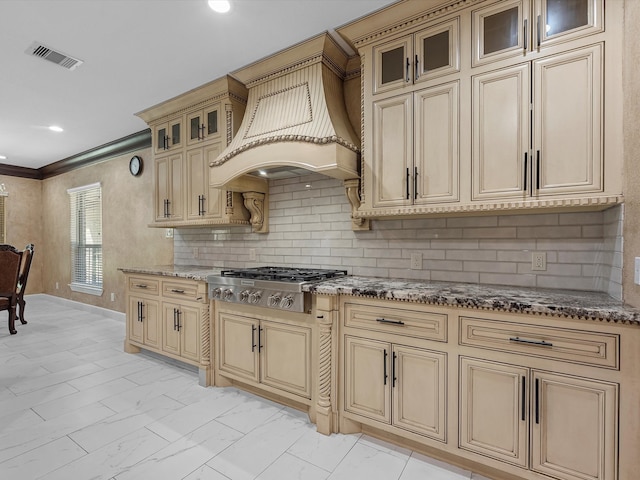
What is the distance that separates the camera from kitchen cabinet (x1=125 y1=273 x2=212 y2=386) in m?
2.90

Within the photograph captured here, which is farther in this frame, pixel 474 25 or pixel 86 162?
pixel 86 162

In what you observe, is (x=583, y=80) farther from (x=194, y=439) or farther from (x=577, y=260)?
(x=194, y=439)

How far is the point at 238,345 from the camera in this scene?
270 cm

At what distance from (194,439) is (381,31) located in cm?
302

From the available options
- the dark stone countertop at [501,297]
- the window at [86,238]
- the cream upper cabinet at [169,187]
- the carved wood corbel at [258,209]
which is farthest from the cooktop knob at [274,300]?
the window at [86,238]

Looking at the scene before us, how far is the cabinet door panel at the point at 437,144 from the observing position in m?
2.06

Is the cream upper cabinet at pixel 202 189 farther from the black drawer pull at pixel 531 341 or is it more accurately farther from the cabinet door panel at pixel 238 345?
the black drawer pull at pixel 531 341

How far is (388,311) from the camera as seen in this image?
197 centimetres

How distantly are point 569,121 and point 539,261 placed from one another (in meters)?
0.85

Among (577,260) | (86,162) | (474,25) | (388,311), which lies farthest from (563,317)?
(86,162)

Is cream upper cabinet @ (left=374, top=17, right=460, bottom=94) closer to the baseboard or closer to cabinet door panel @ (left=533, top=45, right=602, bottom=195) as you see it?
cabinet door panel @ (left=533, top=45, right=602, bottom=195)

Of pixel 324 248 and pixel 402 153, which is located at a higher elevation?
pixel 402 153

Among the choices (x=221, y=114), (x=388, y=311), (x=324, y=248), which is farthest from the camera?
(x=221, y=114)

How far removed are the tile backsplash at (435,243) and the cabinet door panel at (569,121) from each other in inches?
11.4
